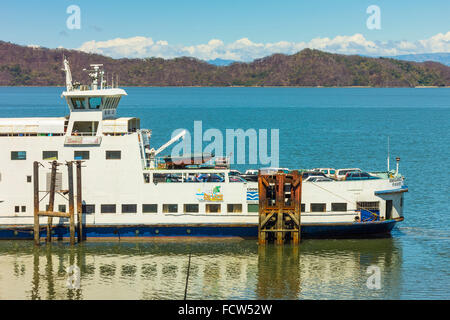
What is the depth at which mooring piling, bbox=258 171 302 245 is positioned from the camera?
120ft

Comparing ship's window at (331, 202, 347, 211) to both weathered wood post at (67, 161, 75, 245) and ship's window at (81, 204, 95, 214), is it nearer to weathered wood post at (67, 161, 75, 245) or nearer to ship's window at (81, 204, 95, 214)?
ship's window at (81, 204, 95, 214)

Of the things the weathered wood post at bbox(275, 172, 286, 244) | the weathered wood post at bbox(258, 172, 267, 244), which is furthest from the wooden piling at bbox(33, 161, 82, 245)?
the weathered wood post at bbox(275, 172, 286, 244)

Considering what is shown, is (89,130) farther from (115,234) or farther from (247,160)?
(247,160)

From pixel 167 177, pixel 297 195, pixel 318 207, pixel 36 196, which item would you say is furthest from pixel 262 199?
pixel 36 196

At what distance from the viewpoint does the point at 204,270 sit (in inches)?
1339

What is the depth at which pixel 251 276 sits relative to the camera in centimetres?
3322

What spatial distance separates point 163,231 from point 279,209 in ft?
22.6

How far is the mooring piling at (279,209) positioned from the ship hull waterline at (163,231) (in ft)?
3.11

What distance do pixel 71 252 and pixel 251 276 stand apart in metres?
10.4

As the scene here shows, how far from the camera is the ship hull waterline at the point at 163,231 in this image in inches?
1478

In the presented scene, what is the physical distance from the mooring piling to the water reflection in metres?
0.86

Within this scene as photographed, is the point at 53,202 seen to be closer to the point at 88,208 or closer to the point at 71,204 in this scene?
the point at 71,204

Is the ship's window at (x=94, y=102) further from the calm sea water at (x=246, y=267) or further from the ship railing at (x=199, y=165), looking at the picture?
the calm sea water at (x=246, y=267)

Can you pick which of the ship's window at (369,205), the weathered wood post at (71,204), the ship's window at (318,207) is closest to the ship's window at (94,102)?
the weathered wood post at (71,204)
